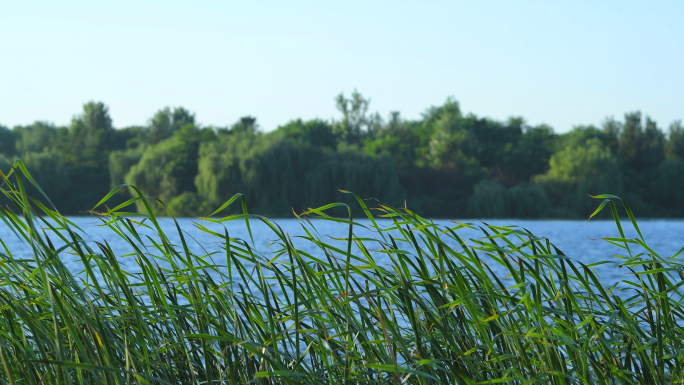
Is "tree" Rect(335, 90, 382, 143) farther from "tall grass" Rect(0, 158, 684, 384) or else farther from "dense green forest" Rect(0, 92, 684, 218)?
"tall grass" Rect(0, 158, 684, 384)

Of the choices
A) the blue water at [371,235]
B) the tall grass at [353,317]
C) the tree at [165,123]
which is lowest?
the blue water at [371,235]

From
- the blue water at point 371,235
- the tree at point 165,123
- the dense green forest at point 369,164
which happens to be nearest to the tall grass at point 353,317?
the blue water at point 371,235

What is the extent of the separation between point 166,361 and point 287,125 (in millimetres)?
56424

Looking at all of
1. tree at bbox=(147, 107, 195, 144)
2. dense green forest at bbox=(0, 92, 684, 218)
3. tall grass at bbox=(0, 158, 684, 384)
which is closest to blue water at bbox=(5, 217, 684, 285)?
dense green forest at bbox=(0, 92, 684, 218)

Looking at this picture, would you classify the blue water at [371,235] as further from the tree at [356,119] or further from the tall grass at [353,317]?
the tree at [356,119]

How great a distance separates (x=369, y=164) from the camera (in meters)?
34.7

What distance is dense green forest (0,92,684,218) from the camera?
33312mm

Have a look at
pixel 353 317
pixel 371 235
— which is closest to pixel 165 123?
pixel 371 235

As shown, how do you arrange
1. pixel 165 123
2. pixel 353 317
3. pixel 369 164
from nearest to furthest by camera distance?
pixel 353 317 < pixel 369 164 < pixel 165 123

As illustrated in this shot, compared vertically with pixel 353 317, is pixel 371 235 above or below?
below

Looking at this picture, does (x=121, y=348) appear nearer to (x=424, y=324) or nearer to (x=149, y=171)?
(x=424, y=324)

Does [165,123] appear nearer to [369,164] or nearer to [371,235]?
[369,164]

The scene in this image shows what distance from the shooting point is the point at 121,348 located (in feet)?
5.23

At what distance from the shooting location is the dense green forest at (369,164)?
3331cm
